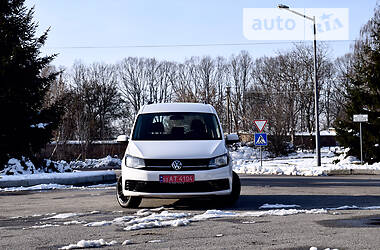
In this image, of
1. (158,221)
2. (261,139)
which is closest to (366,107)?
(261,139)

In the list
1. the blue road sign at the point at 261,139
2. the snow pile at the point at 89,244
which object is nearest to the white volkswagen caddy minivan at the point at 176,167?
the snow pile at the point at 89,244

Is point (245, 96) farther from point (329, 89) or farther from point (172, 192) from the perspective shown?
point (172, 192)

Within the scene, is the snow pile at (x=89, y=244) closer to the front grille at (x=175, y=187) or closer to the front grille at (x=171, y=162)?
the front grille at (x=175, y=187)

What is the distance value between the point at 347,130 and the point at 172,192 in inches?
753

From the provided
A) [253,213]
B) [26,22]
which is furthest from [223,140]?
[26,22]

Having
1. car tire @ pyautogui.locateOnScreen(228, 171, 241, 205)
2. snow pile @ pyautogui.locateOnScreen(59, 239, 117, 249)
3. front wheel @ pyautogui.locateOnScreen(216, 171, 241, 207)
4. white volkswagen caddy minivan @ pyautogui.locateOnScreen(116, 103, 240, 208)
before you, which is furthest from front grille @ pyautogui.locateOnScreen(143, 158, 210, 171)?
snow pile @ pyautogui.locateOnScreen(59, 239, 117, 249)

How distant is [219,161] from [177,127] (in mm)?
1321

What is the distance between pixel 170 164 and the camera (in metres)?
8.95

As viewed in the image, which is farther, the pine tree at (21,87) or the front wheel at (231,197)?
the pine tree at (21,87)

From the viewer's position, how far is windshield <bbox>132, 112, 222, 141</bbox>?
32.9 feet

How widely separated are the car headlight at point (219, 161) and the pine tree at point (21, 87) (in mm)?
12636

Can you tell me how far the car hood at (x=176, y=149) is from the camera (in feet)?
29.6

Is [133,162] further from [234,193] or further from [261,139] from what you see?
[261,139]

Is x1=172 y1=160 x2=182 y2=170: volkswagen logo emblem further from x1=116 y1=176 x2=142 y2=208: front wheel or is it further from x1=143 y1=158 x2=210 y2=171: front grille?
x1=116 y1=176 x2=142 y2=208: front wheel
